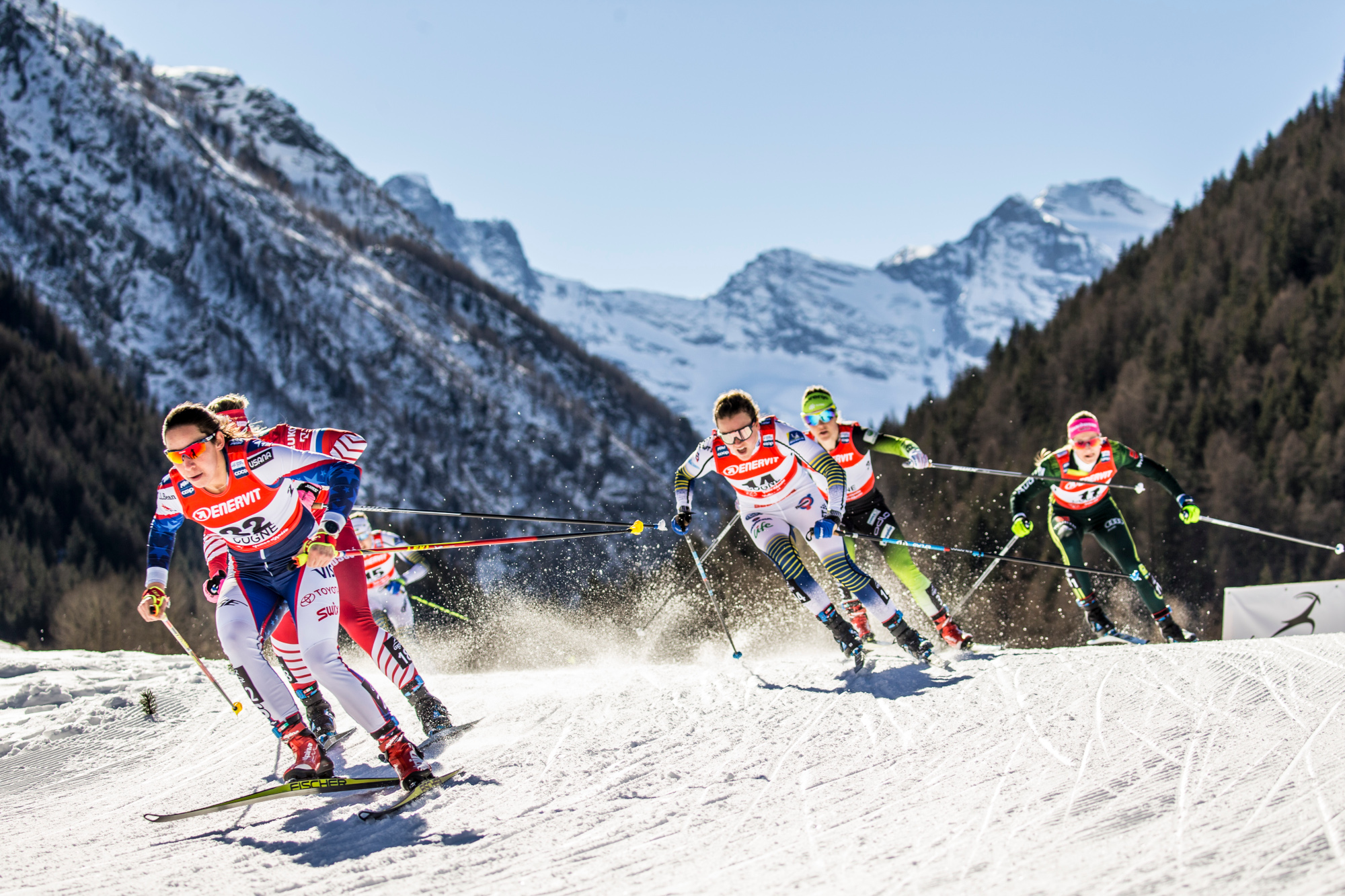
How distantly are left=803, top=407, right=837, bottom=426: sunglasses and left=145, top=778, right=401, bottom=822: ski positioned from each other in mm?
4361

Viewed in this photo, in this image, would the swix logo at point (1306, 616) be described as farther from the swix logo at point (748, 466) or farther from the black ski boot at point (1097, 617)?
the swix logo at point (748, 466)

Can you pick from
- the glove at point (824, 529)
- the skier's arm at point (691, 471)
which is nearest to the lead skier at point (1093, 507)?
the glove at point (824, 529)

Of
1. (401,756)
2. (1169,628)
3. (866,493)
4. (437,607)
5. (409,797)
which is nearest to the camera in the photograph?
(409,797)

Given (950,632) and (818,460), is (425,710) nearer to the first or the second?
(818,460)

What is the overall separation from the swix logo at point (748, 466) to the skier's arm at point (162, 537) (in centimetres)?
365

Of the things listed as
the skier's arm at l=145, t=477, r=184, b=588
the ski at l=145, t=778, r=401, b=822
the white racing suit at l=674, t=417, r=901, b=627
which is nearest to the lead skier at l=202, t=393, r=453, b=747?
the skier's arm at l=145, t=477, r=184, b=588

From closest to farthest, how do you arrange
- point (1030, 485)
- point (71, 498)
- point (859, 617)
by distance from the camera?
point (859, 617) < point (1030, 485) < point (71, 498)

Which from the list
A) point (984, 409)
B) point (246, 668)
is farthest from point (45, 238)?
point (246, 668)

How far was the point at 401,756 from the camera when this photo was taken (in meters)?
4.66

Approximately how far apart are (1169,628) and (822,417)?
Result: 3.84 meters

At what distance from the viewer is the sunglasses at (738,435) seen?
21.9 ft

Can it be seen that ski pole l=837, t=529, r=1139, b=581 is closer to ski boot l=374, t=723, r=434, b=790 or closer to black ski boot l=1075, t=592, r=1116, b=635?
black ski boot l=1075, t=592, r=1116, b=635

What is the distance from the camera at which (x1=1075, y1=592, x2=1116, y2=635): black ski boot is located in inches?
350

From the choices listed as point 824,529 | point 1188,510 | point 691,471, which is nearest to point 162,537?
point 691,471
